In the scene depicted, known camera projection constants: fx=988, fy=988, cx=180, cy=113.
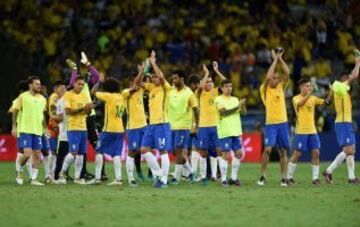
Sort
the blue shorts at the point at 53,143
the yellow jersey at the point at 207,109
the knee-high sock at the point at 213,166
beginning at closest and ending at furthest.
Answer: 1. the yellow jersey at the point at 207,109
2. the knee-high sock at the point at 213,166
3. the blue shorts at the point at 53,143

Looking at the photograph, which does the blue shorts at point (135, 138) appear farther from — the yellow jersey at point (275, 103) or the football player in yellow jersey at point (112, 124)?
the yellow jersey at point (275, 103)

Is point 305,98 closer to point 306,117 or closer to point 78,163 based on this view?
point 306,117

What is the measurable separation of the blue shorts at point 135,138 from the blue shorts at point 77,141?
114 cm

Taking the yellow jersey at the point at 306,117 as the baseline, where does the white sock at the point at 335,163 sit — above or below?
below

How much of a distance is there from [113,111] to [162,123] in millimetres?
1391

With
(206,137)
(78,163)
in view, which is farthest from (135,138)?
(206,137)

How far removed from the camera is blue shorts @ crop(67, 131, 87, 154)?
22375mm

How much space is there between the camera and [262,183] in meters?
22.3

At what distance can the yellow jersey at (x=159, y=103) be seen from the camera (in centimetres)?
2153

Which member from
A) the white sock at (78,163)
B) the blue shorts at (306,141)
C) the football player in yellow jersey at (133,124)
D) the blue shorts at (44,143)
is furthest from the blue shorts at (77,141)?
the blue shorts at (306,141)

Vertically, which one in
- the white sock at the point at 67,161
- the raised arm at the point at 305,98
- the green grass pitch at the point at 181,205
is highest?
the raised arm at the point at 305,98

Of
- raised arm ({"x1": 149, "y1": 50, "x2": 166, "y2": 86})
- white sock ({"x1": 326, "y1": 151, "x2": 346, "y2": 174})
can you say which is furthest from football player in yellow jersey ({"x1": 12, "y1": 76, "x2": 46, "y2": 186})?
white sock ({"x1": 326, "y1": 151, "x2": 346, "y2": 174})

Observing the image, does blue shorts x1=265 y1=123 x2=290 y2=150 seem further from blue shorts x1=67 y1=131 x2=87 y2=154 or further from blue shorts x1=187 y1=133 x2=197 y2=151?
blue shorts x1=67 y1=131 x2=87 y2=154

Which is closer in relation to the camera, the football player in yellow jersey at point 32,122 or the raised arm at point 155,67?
the raised arm at point 155,67
